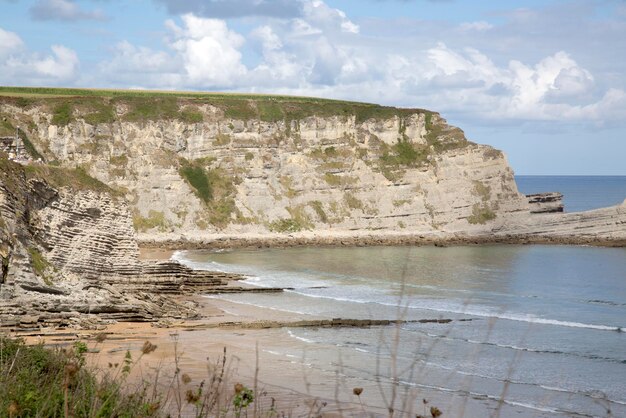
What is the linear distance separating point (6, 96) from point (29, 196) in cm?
5387

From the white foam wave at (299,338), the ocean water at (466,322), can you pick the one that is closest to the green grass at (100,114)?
the ocean water at (466,322)

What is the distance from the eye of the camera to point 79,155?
82.5m

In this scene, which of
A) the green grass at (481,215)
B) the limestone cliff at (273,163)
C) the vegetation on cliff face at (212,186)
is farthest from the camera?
the green grass at (481,215)

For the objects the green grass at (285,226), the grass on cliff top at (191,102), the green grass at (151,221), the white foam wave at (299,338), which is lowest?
the green grass at (151,221)

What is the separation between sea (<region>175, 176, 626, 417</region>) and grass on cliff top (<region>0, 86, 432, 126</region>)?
2268 centimetres

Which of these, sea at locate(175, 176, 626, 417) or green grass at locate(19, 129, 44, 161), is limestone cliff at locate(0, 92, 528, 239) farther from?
sea at locate(175, 176, 626, 417)

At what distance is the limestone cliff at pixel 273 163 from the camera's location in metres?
83.3

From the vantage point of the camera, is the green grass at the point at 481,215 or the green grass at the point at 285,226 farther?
the green grass at the point at 481,215

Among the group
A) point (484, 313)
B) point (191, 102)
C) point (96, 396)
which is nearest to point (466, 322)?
point (484, 313)

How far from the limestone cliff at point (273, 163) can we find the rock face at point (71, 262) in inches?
1430

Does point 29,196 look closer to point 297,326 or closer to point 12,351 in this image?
point 297,326

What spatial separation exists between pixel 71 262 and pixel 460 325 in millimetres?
16334

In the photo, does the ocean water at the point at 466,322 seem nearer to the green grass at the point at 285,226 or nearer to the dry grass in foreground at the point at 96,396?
the dry grass in foreground at the point at 96,396

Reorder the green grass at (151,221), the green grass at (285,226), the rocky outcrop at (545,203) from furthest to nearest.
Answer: the rocky outcrop at (545,203) → the green grass at (285,226) → the green grass at (151,221)
